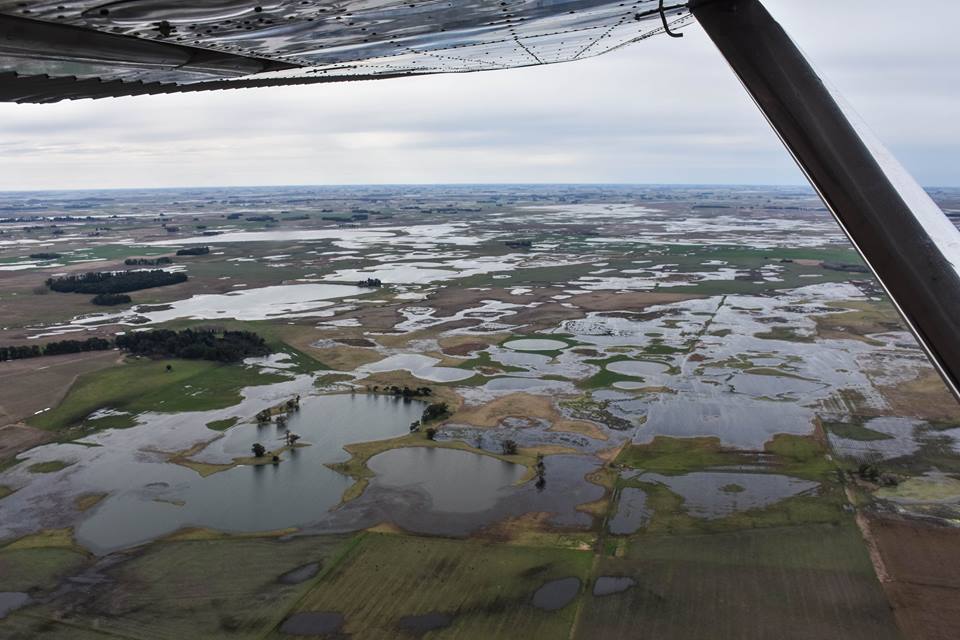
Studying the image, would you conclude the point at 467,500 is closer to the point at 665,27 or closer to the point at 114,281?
the point at 665,27

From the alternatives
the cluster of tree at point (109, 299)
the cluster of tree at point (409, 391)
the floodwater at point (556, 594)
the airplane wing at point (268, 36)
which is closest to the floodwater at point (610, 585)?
the floodwater at point (556, 594)

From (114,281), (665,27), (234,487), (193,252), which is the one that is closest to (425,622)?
(234,487)

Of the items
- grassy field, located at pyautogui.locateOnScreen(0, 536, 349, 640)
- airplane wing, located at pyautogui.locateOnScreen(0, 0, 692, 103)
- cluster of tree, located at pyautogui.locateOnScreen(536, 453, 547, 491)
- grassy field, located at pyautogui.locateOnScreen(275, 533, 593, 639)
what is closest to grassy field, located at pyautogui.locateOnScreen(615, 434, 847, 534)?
cluster of tree, located at pyautogui.locateOnScreen(536, 453, 547, 491)

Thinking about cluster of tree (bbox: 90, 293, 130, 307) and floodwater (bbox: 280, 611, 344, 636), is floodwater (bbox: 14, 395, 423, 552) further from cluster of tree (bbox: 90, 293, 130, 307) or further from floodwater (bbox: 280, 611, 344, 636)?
cluster of tree (bbox: 90, 293, 130, 307)

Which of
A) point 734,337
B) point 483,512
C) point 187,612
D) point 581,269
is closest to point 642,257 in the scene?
point 581,269

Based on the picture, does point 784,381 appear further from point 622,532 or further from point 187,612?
point 187,612

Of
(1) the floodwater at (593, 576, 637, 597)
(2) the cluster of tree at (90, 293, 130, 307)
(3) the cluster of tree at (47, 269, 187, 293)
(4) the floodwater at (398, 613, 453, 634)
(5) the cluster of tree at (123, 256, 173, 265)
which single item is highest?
(5) the cluster of tree at (123, 256, 173, 265)

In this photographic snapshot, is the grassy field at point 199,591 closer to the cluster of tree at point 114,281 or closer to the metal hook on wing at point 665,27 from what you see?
the metal hook on wing at point 665,27
